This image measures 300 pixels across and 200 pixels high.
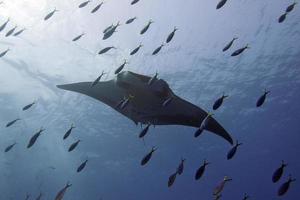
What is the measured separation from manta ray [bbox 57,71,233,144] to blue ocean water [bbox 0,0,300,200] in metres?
10.1

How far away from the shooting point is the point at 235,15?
1859cm

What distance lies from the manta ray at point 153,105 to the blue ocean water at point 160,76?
1008 cm

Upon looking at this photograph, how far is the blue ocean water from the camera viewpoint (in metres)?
18.2

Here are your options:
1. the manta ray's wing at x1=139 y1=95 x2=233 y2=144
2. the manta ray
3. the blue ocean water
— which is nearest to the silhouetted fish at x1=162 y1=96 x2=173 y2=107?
the manta ray

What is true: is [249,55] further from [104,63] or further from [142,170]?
[142,170]

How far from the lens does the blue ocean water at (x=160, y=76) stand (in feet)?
59.9

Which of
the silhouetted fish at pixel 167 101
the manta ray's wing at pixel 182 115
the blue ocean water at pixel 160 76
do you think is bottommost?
the blue ocean water at pixel 160 76

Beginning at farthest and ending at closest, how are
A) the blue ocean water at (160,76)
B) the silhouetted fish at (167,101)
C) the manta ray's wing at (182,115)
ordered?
the blue ocean water at (160,76)
the manta ray's wing at (182,115)
the silhouetted fish at (167,101)

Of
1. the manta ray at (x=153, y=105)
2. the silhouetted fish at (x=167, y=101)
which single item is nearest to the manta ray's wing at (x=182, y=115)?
the manta ray at (x=153, y=105)

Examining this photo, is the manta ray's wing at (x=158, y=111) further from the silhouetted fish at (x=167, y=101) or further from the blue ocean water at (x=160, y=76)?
the blue ocean water at (x=160, y=76)

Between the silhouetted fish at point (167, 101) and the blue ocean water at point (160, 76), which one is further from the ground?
the silhouetted fish at point (167, 101)

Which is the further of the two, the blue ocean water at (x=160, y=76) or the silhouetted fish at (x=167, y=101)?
the blue ocean water at (x=160, y=76)

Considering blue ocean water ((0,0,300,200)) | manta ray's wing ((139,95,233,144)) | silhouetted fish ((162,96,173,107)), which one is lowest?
blue ocean water ((0,0,300,200))

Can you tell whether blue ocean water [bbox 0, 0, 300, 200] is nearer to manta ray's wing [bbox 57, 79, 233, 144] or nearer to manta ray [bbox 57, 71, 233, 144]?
manta ray's wing [bbox 57, 79, 233, 144]
